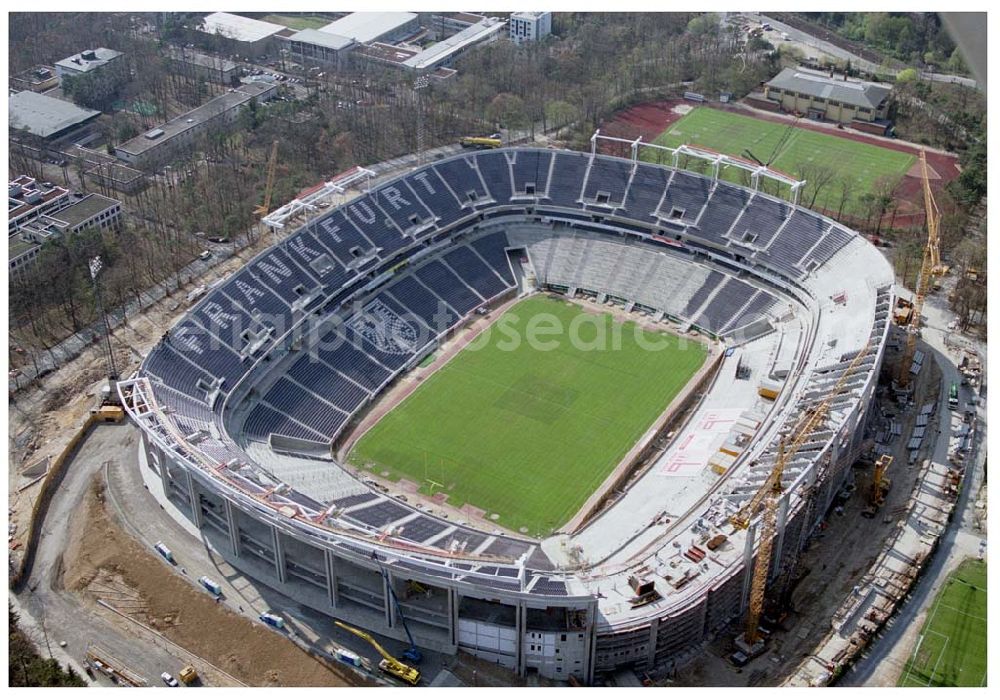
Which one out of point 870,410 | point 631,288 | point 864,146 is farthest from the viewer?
point 864,146

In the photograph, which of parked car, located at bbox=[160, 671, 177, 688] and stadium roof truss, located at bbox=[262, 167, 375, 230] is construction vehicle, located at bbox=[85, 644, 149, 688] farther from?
stadium roof truss, located at bbox=[262, 167, 375, 230]

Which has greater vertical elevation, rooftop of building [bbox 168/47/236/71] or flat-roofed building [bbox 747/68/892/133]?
flat-roofed building [bbox 747/68/892/133]

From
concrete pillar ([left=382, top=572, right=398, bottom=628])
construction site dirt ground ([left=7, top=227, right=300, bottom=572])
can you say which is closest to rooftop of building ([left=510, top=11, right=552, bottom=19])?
construction site dirt ground ([left=7, top=227, right=300, bottom=572])

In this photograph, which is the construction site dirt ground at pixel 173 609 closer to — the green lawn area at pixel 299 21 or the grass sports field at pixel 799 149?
the grass sports field at pixel 799 149

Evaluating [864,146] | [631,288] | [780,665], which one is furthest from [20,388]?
[864,146]

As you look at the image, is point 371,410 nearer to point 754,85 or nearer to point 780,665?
point 780,665

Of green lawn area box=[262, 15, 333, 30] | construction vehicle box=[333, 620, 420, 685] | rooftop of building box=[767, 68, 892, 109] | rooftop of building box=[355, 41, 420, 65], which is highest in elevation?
rooftop of building box=[767, 68, 892, 109]
